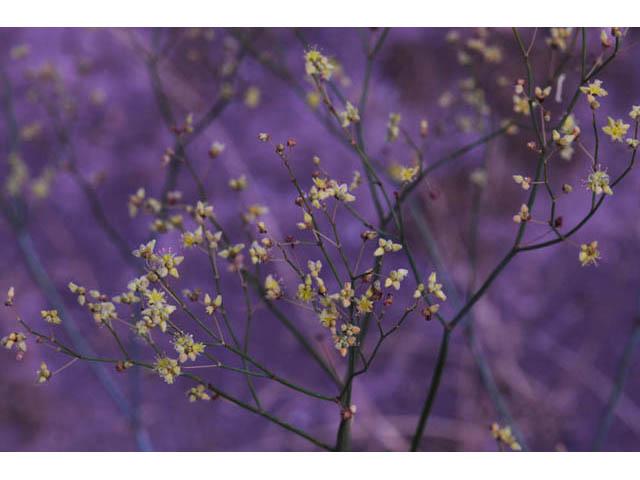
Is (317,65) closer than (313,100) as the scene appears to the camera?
Yes

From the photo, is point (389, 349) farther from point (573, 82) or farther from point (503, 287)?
point (573, 82)

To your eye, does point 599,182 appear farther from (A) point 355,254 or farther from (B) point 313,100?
(A) point 355,254

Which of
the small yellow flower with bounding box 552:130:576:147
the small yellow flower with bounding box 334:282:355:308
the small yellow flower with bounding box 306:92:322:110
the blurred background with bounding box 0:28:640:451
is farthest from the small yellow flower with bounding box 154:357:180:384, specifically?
the blurred background with bounding box 0:28:640:451

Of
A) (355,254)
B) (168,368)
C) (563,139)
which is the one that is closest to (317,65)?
(563,139)

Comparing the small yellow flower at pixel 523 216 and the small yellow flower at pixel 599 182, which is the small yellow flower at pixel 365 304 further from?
the small yellow flower at pixel 599 182

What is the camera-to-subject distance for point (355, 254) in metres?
3.73

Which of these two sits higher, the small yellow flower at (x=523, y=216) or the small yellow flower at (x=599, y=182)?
the small yellow flower at (x=599, y=182)

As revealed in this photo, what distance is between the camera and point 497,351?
3.56 meters

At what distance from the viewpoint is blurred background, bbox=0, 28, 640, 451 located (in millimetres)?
3514

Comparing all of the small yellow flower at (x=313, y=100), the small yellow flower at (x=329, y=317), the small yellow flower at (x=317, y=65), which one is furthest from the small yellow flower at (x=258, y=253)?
the small yellow flower at (x=313, y=100)

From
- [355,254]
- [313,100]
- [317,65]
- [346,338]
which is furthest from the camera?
[355,254]

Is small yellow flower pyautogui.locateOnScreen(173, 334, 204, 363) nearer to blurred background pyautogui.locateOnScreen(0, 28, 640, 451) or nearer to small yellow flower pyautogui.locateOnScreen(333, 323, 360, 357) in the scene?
small yellow flower pyautogui.locateOnScreen(333, 323, 360, 357)

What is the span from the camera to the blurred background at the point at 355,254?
3.51 m

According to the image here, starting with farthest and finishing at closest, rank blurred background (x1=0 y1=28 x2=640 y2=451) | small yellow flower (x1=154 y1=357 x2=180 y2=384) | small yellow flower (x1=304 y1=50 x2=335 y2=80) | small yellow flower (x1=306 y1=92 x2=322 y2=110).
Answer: blurred background (x1=0 y1=28 x2=640 y2=451)
small yellow flower (x1=306 y1=92 x2=322 y2=110)
small yellow flower (x1=304 y1=50 x2=335 y2=80)
small yellow flower (x1=154 y1=357 x2=180 y2=384)
